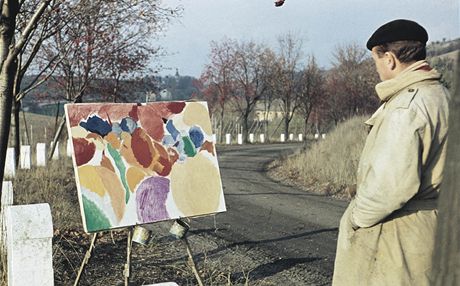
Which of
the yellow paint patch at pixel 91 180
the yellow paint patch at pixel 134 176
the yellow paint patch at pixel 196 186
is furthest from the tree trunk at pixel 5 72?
the yellow paint patch at pixel 196 186

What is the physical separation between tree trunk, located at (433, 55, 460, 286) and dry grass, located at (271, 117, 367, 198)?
37.8ft

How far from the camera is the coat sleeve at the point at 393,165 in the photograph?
2.78 metres

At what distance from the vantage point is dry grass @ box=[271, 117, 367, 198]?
48.0 ft

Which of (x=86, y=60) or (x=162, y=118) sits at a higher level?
(x=86, y=60)

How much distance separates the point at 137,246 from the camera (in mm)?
7805

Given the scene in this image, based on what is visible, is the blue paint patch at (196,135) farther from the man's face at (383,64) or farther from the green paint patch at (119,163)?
the man's face at (383,64)

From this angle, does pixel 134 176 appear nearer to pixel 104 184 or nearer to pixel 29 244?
pixel 104 184

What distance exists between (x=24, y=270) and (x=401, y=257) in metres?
3.01

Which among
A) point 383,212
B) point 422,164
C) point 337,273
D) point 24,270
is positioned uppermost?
point 422,164

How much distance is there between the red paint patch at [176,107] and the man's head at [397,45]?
322cm

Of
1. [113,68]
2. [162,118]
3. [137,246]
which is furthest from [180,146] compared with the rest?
[113,68]

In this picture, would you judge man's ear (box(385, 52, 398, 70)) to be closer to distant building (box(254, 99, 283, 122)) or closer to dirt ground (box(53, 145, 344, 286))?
dirt ground (box(53, 145, 344, 286))

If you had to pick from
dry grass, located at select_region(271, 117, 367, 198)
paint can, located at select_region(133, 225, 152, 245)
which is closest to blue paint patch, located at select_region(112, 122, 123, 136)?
paint can, located at select_region(133, 225, 152, 245)

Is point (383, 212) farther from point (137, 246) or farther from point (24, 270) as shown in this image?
point (137, 246)
